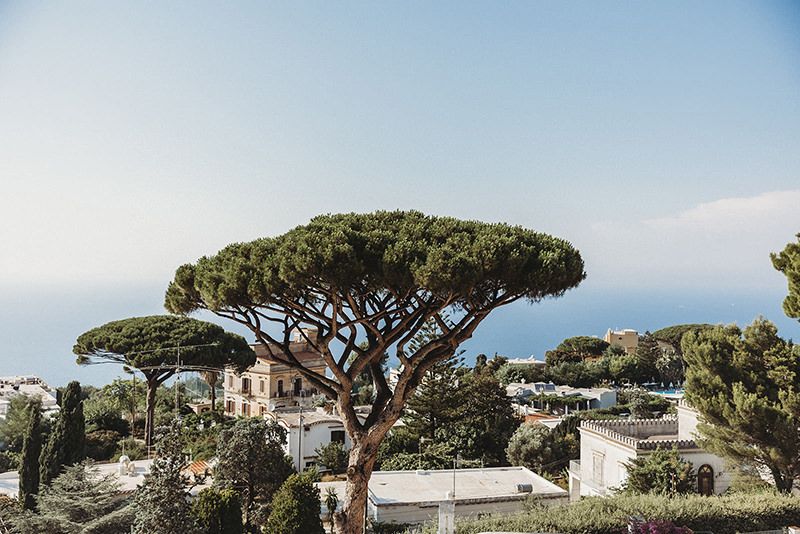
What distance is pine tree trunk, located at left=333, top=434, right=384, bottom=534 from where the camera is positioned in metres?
9.28

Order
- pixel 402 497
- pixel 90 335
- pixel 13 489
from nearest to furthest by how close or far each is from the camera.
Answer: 1. pixel 402 497
2. pixel 13 489
3. pixel 90 335

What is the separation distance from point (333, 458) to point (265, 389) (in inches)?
607

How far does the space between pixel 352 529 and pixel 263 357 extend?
26.2 meters

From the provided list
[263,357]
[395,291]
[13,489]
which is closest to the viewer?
[395,291]

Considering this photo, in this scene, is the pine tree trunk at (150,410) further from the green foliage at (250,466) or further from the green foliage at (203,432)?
the green foliage at (250,466)

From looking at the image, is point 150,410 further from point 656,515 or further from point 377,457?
point 656,515

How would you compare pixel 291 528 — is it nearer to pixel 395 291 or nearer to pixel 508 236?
pixel 395 291

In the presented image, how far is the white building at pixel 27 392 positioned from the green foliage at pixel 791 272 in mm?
→ 21977

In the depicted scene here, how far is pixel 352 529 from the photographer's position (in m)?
9.30

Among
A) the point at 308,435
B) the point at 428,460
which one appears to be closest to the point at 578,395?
the point at 428,460

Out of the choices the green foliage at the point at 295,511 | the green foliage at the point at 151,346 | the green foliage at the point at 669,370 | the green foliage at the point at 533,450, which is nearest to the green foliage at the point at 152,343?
the green foliage at the point at 151,346

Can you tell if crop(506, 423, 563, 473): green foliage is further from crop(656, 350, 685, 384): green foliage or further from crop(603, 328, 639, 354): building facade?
crop(603, 328, 639, 354): building facade

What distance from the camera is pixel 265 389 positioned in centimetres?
3441

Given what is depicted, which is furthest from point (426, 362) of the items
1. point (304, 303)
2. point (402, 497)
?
point (402, 497)
